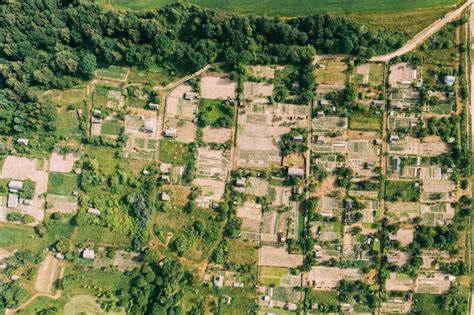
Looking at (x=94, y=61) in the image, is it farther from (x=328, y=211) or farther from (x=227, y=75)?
(x=328, y=211)

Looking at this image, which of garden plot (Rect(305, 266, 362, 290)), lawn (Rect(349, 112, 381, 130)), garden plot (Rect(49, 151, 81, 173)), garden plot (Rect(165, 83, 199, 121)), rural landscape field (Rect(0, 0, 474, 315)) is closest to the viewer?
rural landscape field (Rect(0, 0, 474, 315))

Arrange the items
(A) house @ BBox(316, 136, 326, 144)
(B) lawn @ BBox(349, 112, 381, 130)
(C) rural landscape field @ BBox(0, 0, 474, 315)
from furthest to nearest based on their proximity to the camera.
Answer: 1. (B) lawn @ BBox(349, 112, 381, 130)
2. (A) house @ BBox(316, 136, 326, 144)
3. (C) rural landscape field @ BBox(0, 0, 474, 315)

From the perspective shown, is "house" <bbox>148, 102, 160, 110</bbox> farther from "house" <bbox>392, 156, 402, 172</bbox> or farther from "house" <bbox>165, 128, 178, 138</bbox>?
"house" <bbox>392, 156, 402, 172</bbox>

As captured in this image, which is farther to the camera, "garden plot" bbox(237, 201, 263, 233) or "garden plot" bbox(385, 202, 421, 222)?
"garden plot" bbox(237, 201, 263, 233)

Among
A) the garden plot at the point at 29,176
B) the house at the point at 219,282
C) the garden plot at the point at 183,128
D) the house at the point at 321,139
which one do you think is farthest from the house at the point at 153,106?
the house at the point at 219,282

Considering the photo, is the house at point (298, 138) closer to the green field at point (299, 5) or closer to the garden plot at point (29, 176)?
the green field at point (299, 5)

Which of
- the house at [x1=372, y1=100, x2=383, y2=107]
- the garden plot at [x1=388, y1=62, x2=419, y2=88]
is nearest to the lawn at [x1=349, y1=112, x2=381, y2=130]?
the house at [x1=372, y1=100, x2=383, y2=107]

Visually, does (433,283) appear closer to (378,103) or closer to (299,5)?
(378,103)

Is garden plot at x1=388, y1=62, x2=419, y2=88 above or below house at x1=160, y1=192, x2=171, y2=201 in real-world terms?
above
